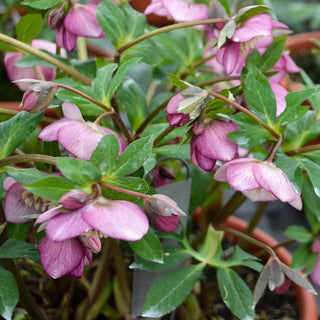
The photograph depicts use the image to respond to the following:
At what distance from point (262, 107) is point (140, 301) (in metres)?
0.26

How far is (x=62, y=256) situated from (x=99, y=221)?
0.07m

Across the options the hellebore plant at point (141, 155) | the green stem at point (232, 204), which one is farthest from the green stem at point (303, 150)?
the green stem at point (232, 204)

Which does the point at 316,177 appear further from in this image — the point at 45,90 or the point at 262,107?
the point at 45,90

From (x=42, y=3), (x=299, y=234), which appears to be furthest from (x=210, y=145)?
(x=299, y=234)

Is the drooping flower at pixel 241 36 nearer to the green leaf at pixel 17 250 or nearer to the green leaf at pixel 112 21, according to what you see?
the green leaf at pixel 112 21

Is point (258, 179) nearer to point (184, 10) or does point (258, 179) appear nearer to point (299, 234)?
point (184, 10)

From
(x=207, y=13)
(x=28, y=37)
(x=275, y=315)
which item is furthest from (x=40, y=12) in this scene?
(x=275, y=315)

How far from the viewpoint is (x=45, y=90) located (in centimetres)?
46

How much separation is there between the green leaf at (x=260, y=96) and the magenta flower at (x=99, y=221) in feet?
0.60

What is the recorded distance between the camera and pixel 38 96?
459 mm

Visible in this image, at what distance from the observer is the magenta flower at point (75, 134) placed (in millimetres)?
451

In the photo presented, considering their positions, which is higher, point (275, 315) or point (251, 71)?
point (251, 71)

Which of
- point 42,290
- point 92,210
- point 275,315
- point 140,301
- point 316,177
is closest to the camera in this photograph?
point 92,210

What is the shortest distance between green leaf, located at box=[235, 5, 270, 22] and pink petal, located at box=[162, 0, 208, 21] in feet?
0.20
